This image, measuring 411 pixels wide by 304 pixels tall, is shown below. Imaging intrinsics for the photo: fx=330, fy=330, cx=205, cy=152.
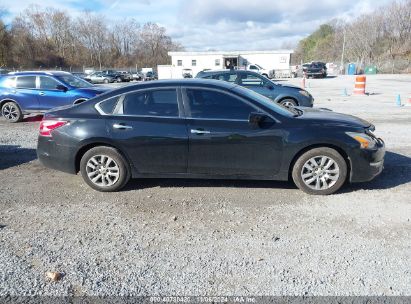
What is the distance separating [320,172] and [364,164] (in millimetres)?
583

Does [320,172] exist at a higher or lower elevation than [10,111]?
lower

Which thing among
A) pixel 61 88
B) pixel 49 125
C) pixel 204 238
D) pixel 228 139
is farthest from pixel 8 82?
pixel 204 238

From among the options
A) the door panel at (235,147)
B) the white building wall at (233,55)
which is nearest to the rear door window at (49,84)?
the door panel at (235,147)

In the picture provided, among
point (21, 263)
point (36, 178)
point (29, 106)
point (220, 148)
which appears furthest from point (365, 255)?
point (29, 106)

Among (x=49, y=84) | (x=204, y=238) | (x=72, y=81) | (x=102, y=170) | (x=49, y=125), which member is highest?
(x=72, y=81)

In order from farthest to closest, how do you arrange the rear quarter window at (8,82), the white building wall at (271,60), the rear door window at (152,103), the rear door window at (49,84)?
the white building wall at (271,60) → the rear quarter window at (8,82) → the rear door window at (49,84) → the rear door window at (152,103)

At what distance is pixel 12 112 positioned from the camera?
10797 millimetres

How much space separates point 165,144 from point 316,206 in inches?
85.8

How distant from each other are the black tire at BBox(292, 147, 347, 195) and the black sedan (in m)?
0.01

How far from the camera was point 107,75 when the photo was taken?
4262cm

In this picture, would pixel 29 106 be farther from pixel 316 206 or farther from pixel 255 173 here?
pixel 316 206

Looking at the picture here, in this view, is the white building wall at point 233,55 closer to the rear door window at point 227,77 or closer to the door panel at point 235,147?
the rear door window at point 227,77

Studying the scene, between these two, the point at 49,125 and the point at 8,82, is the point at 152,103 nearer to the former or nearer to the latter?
the point at 49,125

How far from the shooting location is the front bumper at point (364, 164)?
4441 millimetres
